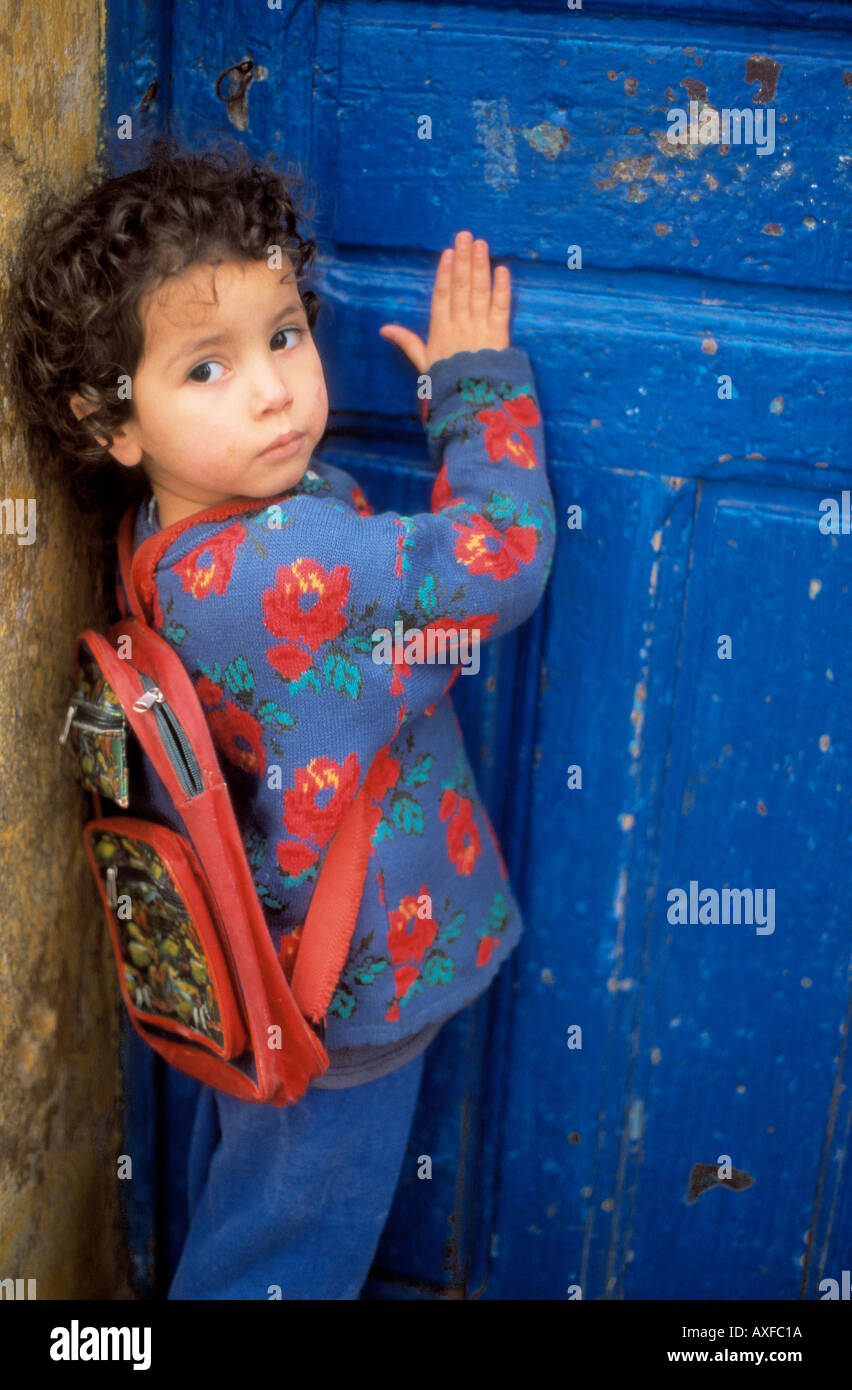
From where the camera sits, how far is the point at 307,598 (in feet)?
3.54

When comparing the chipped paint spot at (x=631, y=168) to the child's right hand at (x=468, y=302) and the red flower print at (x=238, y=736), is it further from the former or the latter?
the red flower print at (x=238, y=736)

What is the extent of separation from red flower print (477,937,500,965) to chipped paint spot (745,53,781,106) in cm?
88

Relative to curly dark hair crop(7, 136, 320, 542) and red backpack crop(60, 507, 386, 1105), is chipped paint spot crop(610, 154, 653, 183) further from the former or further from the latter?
red backpack crop(60, 507, 386, 1105)

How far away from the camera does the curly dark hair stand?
110 centimetres

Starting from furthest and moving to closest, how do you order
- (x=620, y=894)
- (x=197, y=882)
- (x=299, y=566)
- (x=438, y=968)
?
(x=620, y=894) → (x=438, y=968) → (x=197, y=882) → (x=299, y=566)

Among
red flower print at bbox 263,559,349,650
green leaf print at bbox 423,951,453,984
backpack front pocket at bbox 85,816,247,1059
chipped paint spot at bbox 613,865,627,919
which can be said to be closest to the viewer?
red flower print at bbox 263,559,349,650

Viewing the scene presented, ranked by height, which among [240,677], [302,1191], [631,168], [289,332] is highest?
[631,168]

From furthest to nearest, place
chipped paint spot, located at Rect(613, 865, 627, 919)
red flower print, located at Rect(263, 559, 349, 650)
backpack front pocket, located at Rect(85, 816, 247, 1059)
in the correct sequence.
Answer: chipped paint spot, located at Rect(613, 865, 627, 919) → backpack front pocket, located at Rect(85, 816, 247, 1059) → red flower print, located at Rect(263, 559, 349, 650)

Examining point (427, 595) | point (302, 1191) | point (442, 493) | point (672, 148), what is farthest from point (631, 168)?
point (302, 1191)

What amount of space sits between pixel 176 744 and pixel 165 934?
243 millimetres

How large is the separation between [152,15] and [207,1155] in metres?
1.29

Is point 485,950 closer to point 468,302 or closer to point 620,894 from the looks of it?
point 620,894

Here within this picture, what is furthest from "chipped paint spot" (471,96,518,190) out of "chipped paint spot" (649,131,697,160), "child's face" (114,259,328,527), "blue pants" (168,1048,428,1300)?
"blue pants" (168,1048,428,1300)

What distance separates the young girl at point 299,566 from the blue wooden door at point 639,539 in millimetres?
81
